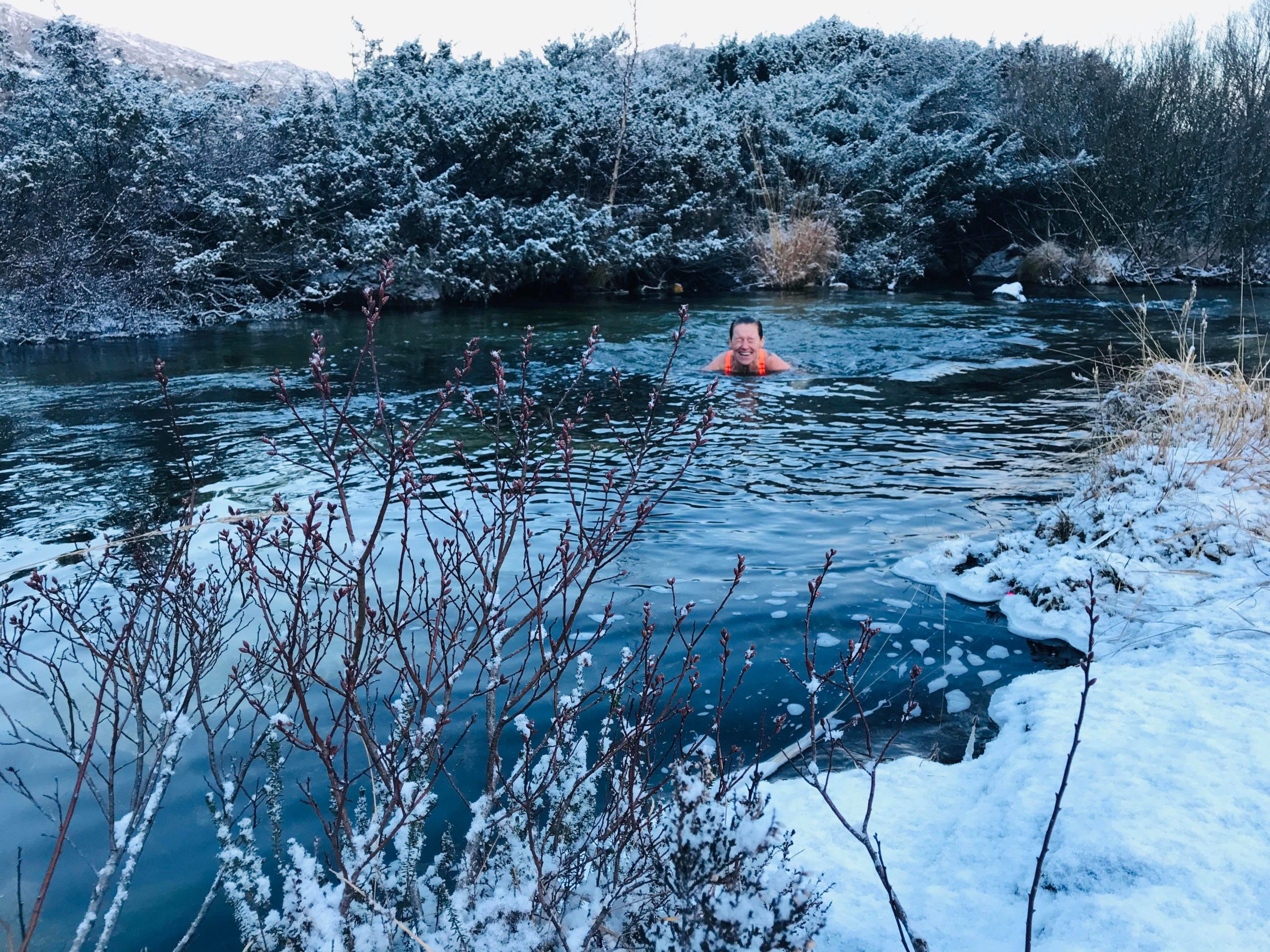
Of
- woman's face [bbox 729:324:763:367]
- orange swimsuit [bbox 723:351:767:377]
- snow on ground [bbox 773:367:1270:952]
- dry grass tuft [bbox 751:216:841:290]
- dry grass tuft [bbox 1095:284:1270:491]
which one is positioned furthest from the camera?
dry grass tuft [bbox 751:216:841:290]

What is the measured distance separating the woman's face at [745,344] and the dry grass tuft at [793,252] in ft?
30.5

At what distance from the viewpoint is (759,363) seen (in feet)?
34.0

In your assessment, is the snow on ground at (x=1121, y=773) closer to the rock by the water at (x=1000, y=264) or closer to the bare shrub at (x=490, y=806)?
the bare shrub at (x=490, y=806)

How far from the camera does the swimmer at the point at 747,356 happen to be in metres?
10.1

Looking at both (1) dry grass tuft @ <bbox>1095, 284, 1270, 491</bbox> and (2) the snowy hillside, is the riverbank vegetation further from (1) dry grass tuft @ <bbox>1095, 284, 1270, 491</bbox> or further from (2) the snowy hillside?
(2) the snowy hillside

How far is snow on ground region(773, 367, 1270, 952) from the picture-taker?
77.6 inches

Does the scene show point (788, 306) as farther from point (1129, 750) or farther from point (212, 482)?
point (1129, 750)

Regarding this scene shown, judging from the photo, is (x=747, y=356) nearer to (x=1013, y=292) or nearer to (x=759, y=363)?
(x=759, y=363)

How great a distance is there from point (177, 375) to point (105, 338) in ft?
12.8

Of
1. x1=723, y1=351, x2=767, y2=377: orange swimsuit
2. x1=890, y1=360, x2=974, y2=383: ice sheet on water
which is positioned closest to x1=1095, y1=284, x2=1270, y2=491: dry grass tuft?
x1=890, y1=360, x2=974, y2=383: ice sheet on water

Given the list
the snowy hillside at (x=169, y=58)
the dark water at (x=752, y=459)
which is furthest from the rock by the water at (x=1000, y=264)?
the snowy hillside at (x=169, y=58)

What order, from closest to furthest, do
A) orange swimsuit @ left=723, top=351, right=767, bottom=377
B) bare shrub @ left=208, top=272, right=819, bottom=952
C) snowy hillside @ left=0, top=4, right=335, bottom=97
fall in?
bare shrub @ left=208, top=272, right=819, bottom=952 → orange swimsuit @ left=723, top=351, right=767, bottom=377 → snowy hillside @ left=0, top=4, right=335, bottom=97

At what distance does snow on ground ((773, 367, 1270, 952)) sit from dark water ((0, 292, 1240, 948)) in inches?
13.1

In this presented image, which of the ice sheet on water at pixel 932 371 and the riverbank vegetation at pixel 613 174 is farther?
the riverbank vegetation at pixel 613 174
